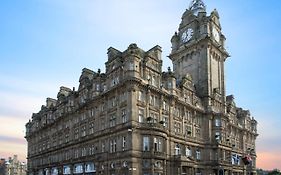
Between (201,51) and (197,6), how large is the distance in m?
13.8

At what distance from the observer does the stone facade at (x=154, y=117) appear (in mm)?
62688

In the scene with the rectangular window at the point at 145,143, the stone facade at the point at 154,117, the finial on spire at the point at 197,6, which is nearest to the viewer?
the rectangular window at the point at 145,143

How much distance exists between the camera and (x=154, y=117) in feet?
219

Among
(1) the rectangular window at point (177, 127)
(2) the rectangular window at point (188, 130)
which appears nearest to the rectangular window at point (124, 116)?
(1) the rectangular window at point (177, 127)

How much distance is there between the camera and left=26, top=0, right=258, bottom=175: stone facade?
6269cm

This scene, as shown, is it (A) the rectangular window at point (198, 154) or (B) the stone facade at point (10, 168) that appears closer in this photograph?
(A) the rectangular window at point (198, 154)

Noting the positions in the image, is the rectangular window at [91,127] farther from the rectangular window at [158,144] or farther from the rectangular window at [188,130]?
the rectangular window at [188,130]

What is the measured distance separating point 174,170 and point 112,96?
1726cm

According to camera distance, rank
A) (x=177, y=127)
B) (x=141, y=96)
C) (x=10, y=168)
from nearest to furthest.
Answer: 1. (x=141, y=96)
2. (x=177, y=127)
3. (x=10, y=168)

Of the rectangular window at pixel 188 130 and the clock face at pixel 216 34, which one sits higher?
the clock face at pixel 216 34

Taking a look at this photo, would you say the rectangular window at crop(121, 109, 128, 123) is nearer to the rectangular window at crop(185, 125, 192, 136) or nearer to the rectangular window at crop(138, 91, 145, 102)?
the rectangular window at crop(138, 91, 145, 102)

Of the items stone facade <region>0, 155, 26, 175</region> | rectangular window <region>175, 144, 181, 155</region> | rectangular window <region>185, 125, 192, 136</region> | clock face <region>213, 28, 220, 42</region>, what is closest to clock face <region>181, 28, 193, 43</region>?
clock face <region>213, 28, 220, 42</region>

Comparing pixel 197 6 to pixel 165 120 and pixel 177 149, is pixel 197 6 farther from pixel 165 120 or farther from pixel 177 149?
pixel 177 149

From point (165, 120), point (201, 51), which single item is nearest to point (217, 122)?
point (201, 51)
